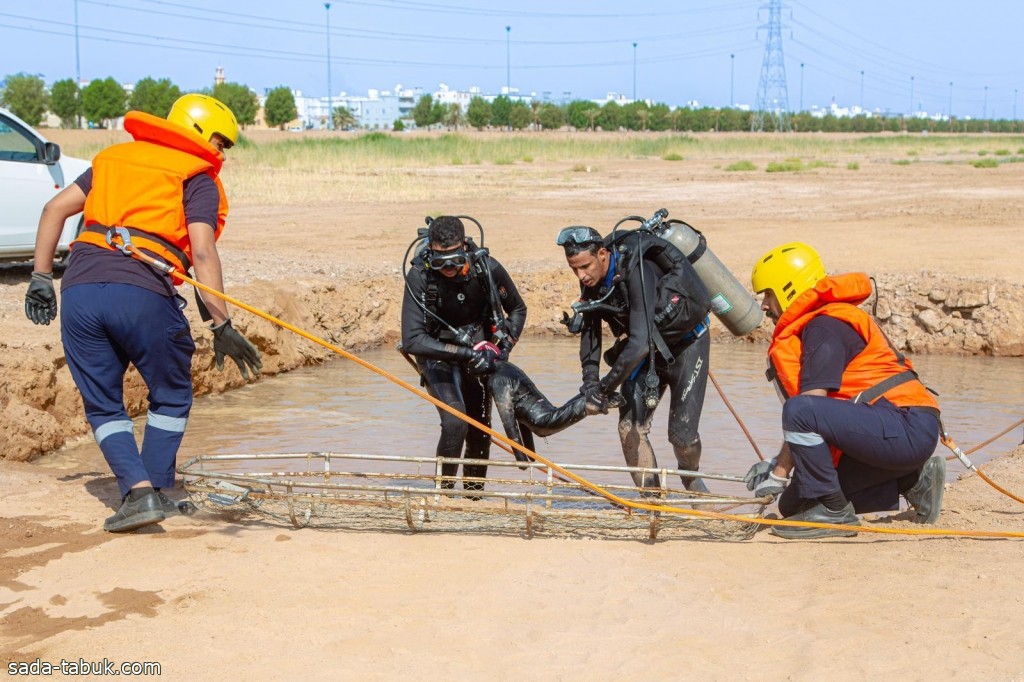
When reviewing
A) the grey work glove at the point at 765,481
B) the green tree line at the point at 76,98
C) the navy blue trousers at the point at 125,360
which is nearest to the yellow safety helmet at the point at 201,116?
the navy blue trousers at the point at 125,360

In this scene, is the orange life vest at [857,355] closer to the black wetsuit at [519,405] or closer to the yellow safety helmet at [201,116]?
the black wetsuit at [519,405]

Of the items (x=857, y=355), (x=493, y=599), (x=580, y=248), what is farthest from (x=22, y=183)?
(x=857, y=355)

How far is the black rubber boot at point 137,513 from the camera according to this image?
514cm

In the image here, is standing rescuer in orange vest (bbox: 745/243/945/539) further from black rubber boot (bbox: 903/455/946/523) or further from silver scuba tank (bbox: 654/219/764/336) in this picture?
silver scuba tank (bbox: 654/219/764/336)

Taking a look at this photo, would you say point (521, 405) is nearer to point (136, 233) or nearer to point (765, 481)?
point (765, 481)

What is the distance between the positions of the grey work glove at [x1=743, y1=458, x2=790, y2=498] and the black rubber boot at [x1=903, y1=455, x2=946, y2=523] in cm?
75

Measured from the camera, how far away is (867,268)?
47.6 ft

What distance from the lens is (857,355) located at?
5430 mm

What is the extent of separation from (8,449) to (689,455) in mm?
4561

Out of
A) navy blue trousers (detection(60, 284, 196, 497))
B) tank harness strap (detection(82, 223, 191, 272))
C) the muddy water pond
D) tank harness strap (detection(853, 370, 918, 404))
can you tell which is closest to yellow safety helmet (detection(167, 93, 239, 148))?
tank harness strap (detection(82, 223, 191, 272))

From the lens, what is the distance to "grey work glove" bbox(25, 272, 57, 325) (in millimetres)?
5488

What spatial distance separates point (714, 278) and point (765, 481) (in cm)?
175

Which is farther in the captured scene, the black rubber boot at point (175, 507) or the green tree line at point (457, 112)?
the green tree line at point (457, 112)

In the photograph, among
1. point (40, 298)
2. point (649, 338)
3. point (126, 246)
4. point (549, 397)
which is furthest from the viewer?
point (549, 397)
